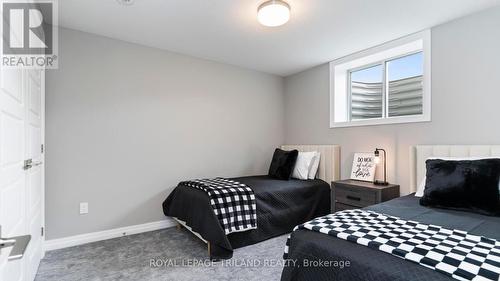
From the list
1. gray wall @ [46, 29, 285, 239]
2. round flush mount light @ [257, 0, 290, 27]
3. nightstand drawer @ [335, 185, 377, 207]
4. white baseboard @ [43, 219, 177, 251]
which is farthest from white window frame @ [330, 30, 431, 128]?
white baseboard @ [43, 219, 177, 251]

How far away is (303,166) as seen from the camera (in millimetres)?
3535

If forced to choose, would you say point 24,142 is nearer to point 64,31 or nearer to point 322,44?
point 64,31

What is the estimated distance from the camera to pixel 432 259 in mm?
991

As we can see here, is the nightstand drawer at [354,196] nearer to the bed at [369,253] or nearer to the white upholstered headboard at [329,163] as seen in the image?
the white upholstered headboard at [329,163]

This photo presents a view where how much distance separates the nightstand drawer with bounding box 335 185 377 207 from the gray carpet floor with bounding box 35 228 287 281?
88 centimetres

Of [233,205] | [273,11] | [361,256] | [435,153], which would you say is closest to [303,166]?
[233,205]

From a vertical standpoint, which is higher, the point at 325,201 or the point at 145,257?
the point at 325,201

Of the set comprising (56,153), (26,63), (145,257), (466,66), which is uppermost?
(466,66)

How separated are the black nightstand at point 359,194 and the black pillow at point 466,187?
2.07 feet

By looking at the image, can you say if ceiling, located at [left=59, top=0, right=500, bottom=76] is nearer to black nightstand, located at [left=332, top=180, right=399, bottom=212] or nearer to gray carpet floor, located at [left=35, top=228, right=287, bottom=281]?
black nightstand, located at [left=332, top=180, right=399, bottom=212]

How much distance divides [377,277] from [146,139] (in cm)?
285

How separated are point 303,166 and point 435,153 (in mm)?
1551

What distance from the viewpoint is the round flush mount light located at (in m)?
2.08

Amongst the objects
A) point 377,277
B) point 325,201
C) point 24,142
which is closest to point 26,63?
point 24,142
